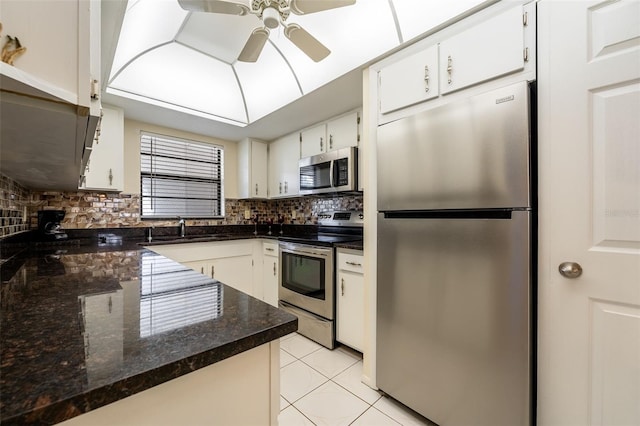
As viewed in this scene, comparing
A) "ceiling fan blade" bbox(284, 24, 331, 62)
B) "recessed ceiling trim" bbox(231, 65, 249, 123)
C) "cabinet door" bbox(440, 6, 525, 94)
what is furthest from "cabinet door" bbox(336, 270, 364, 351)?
"recessed ceiling trim" bbox(231, 65, 249, 123)

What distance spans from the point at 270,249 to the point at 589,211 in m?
2.65

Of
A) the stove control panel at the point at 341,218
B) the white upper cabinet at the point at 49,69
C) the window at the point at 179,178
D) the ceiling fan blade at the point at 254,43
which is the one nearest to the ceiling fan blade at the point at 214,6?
the ceiling fan blade at the point at 254,43

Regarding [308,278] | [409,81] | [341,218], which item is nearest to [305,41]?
[409,81]

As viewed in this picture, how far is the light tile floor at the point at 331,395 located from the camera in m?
1.50

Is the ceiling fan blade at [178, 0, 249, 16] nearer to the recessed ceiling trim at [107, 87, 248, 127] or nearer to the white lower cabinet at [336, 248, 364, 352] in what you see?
the recessed ceiling trim at [107, 87, 248, 127]

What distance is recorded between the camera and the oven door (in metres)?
2.27

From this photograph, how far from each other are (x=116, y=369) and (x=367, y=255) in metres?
1.54

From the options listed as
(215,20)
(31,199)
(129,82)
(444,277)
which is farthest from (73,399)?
(31,199)

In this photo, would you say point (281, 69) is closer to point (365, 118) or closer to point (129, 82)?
point (365, 118)

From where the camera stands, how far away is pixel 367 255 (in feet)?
5.91

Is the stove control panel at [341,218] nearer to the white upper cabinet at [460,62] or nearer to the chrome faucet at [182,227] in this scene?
the white upper cabinet at [460,62]

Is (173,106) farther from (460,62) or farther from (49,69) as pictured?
(460,62)

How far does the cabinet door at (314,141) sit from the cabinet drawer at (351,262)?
1176 millimetres

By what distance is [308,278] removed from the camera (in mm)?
2477
